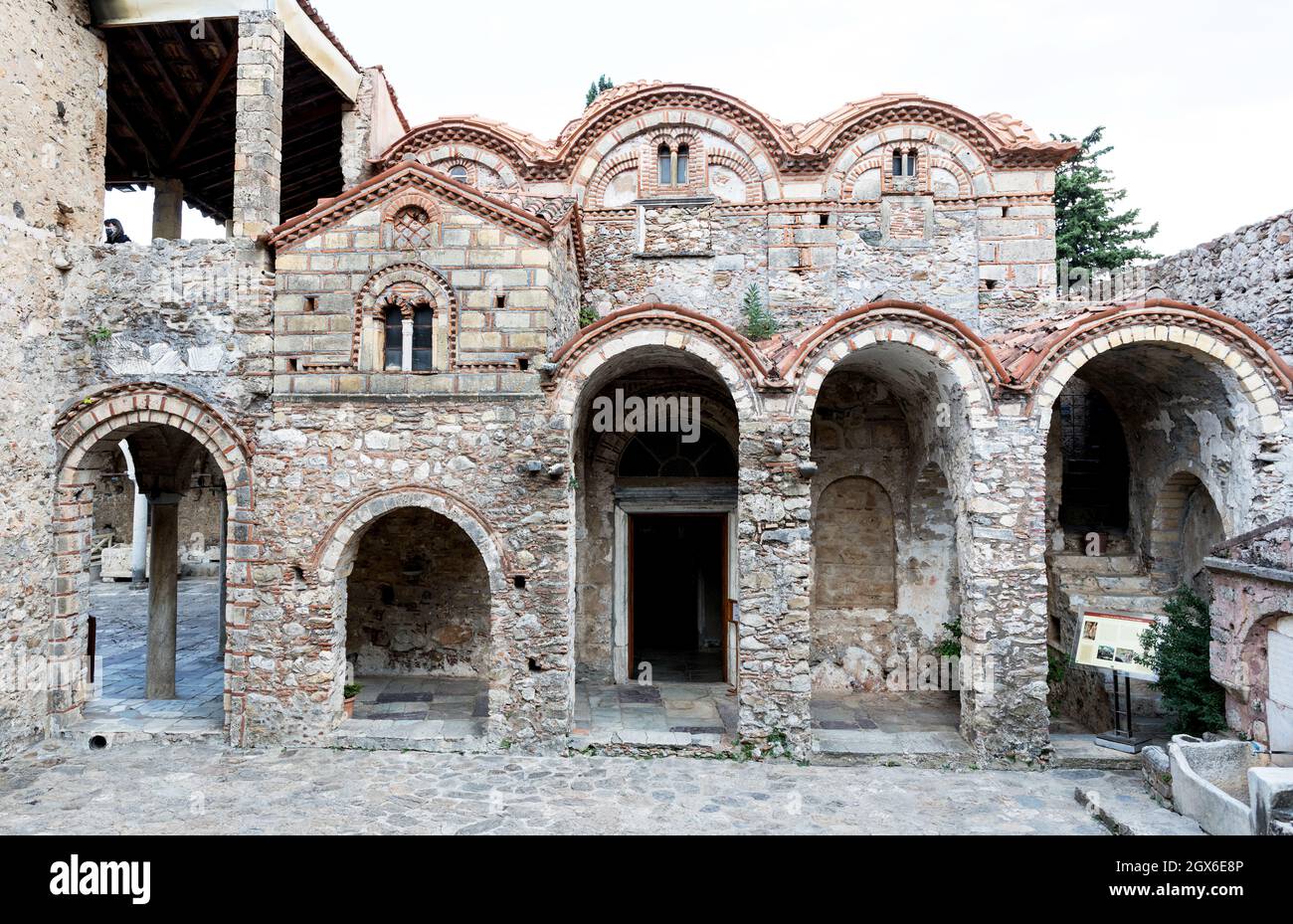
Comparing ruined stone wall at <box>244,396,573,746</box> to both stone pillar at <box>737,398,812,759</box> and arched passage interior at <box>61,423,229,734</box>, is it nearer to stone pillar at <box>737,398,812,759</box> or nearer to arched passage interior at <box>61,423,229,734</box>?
arched passage interior at <box>61,423,229,734</box>

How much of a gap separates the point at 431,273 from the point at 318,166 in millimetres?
7383

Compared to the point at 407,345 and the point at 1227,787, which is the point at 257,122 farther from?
the point at 1227,787

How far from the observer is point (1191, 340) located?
25.9 ft

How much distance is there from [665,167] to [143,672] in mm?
11416

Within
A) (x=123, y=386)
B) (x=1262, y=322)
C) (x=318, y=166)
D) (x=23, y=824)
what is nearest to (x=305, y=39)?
(x=318, y=166)

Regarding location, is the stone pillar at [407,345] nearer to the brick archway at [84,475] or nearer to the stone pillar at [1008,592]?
the brick archway at [84,475]

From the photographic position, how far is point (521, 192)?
37.3 feet

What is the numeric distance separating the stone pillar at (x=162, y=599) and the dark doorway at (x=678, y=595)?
6.69 meters

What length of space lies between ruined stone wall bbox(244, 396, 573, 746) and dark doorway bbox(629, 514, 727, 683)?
3381 mm

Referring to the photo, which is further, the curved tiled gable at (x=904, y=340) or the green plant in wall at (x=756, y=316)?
the green plant in wall at (x=756, y=316)

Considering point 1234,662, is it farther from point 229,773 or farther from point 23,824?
point 23,824

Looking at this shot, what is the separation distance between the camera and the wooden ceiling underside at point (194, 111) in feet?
32.8

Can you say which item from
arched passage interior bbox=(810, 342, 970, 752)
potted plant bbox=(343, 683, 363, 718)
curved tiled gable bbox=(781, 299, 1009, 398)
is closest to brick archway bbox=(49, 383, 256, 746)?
potted plant bbox=(343, 683, 363, 718)

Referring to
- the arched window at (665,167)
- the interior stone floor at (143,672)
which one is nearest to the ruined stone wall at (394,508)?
the interior stone floor at (143,672)
